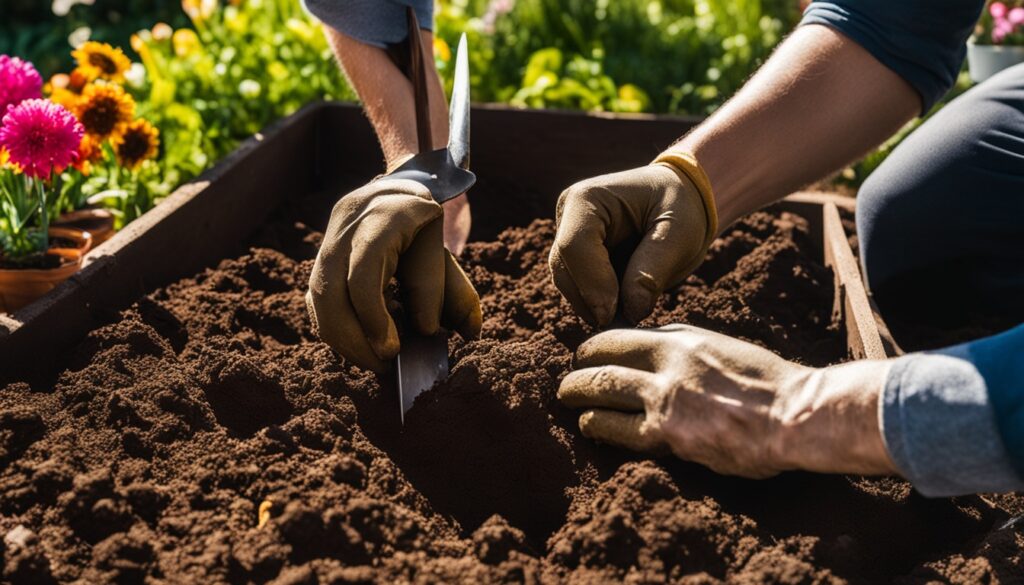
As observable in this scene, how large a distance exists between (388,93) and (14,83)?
1018 mm

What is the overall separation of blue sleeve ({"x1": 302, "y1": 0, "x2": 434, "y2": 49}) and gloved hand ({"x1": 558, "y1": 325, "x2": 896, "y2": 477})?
5.26ft

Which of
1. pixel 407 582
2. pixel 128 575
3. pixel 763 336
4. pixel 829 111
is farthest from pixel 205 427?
pixel 829 111

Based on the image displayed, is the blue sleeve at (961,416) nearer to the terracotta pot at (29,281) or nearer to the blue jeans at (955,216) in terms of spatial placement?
the blue jeans at (955,216)

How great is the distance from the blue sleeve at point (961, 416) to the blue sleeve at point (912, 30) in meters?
1.10

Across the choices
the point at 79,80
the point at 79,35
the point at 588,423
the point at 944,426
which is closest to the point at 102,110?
the point at 79,80

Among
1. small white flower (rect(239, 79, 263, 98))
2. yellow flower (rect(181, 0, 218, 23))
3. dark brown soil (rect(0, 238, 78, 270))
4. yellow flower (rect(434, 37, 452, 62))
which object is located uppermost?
yellow flower (rect(181, 0, 218, 23))

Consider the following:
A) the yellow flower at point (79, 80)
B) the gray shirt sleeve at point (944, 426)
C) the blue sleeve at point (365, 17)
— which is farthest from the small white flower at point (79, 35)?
the gray shirt sleeve at point (944, 426)

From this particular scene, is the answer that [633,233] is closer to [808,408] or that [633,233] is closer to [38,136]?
[808,408]

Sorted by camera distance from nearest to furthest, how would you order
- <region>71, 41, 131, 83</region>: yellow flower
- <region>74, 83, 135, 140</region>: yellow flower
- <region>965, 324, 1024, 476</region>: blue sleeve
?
1. <region>965, 324, 1024, 476</region>: blue sleeve
2. <region>74, 83, 135, 140</region>: yellow flower
3. <region>71, 41, 131, 83</region>: yellow flower

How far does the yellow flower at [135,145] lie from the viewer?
307 centimetres

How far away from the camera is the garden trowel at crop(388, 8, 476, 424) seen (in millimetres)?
2051

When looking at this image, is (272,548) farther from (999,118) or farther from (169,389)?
(999,118)

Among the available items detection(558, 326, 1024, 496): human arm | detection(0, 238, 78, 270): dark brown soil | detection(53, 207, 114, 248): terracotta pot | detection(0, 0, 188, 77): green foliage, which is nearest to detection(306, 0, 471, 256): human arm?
detection(53, 207, 114, 248): terracotta pot

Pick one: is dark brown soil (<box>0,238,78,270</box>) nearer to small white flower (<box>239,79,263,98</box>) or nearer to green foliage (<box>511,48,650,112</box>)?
small white flower (<box>239,79,263,98</box>)
